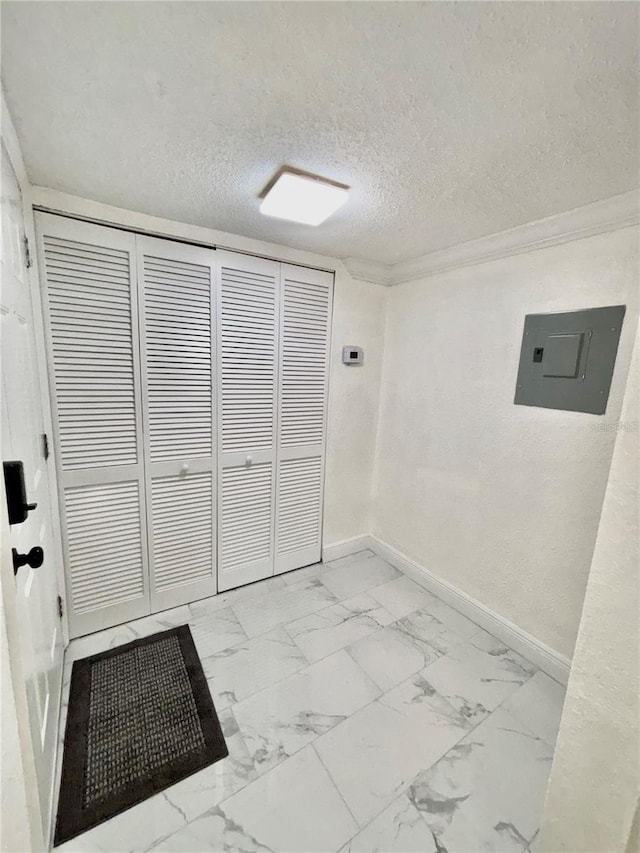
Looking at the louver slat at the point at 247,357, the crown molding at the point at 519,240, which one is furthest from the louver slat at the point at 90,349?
the crown molding at the point at 519,240

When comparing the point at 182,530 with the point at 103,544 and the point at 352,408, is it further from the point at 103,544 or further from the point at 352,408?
the point at 352,408

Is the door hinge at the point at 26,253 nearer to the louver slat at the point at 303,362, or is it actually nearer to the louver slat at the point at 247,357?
the louver slat at the point at 247,357

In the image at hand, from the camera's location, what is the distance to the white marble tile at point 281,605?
206 centimetres

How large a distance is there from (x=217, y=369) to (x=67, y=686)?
1.70 metres

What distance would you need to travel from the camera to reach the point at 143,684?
5.31ft

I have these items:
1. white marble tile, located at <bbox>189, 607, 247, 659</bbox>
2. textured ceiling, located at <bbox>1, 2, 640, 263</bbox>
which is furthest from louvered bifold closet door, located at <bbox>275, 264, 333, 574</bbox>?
textured ceiling, located at <bbox>1, 2, 640, 263</bbox>

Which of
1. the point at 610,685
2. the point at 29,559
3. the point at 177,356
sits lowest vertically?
the point at 610,685

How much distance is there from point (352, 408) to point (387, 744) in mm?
1912

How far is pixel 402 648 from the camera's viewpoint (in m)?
1.92

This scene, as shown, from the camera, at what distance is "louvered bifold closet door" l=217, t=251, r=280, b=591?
206 cm

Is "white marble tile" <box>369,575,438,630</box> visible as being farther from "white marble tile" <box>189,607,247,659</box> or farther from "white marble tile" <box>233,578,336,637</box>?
"white marble tile" <box>189,607,247,659</box>

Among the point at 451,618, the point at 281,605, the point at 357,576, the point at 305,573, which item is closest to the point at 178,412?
the point at 281,605

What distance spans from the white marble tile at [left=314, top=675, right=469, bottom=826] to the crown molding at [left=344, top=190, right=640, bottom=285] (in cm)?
227

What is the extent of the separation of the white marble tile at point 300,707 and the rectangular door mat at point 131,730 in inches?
5.5
